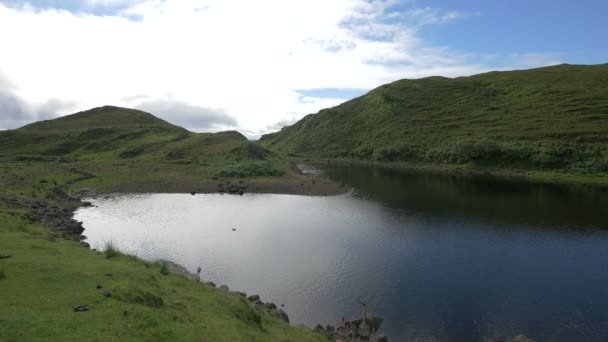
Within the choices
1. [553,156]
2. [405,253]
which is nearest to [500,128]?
[553,156]

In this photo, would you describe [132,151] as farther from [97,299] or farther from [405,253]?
[97,299]

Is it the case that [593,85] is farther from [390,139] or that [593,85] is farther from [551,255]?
[551,255]

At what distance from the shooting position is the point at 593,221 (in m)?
56.0

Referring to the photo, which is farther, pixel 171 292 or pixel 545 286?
pixel 545 286

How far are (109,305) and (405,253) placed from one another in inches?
1293

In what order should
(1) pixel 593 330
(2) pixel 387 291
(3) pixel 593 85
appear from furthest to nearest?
(3) pixel 593 85
(2) pixel 387 291
(1) pixel 593 330

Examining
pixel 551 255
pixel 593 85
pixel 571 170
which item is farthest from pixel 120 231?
pixel 593 85

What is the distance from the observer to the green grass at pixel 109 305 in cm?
1498

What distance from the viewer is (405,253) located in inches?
1663

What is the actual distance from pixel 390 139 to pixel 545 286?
5313 inches

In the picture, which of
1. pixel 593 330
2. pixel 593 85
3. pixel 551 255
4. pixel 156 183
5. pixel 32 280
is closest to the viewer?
pixel 32 280

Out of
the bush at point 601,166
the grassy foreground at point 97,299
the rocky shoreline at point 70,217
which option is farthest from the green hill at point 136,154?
the bush at point 601,166

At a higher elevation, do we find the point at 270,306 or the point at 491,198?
the point at 491,198

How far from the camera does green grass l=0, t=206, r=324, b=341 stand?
15.0 meters
